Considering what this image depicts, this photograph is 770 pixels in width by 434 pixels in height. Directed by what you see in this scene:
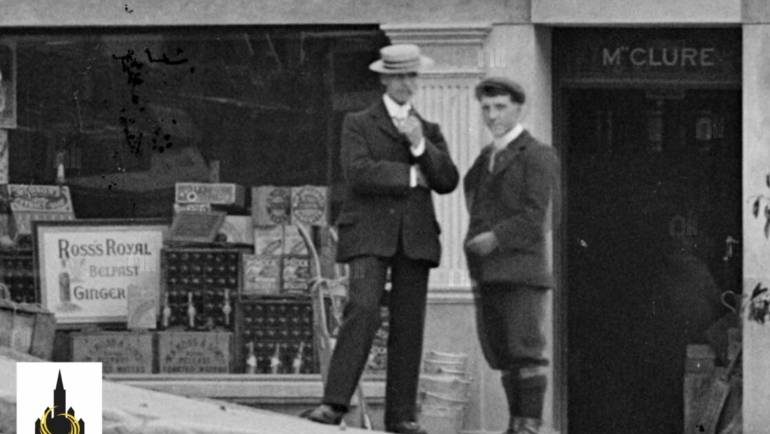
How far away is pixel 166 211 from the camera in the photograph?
51.7ft

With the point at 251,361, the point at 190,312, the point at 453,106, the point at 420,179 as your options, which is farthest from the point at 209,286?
the point at 420,179

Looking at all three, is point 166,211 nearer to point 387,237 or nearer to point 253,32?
point 253,32

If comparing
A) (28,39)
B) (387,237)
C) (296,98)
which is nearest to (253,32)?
(296,98)

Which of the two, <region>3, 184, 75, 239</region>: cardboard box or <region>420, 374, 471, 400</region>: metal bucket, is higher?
<region>3, 184, 75, 239</region>: cardboard box

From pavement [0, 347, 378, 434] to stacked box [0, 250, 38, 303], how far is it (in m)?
1.98

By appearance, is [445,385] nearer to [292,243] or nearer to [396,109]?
[292,243]

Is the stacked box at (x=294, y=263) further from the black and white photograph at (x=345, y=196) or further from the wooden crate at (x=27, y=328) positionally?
the wooden crate at (x=27, y=328)

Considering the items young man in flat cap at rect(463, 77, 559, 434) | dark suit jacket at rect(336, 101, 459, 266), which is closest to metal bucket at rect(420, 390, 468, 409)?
young man in flat cap at rect(463, 77, 559, 434)

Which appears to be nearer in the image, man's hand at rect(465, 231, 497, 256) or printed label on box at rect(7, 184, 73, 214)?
man's hand at rect(465, 231, 497, 256)

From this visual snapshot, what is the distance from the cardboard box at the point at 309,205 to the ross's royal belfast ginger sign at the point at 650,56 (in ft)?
5.78

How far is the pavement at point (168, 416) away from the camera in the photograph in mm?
11992

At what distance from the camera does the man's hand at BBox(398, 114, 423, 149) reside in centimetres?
1367

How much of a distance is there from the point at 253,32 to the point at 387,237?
2592mm

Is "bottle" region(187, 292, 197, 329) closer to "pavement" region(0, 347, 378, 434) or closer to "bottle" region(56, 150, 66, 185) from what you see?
"bottle" region(56, 150, 66, 185)
